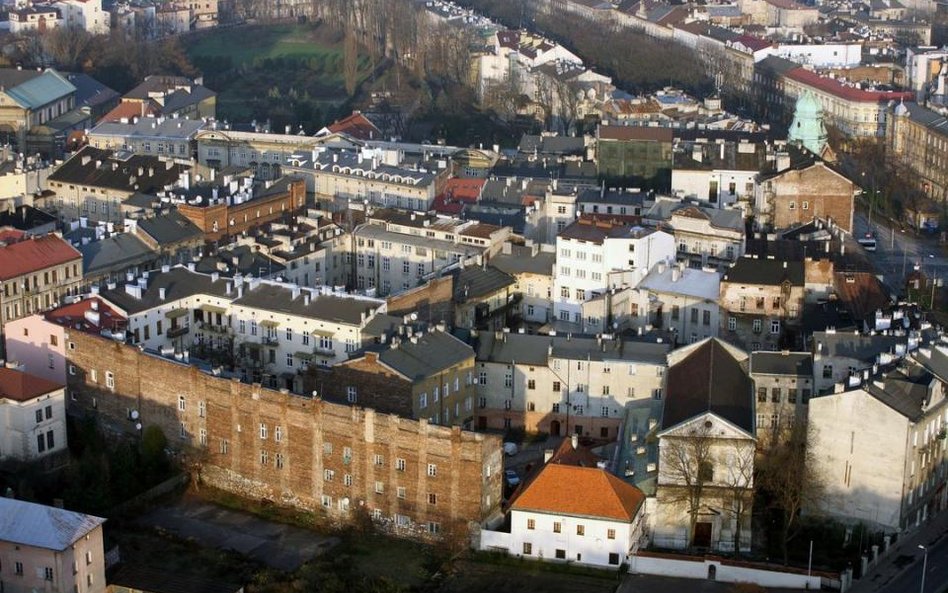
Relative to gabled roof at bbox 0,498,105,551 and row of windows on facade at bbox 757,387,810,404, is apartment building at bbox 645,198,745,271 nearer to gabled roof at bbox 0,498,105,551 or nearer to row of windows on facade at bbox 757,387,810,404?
row of windows on facade at bbox 757,387,810,404

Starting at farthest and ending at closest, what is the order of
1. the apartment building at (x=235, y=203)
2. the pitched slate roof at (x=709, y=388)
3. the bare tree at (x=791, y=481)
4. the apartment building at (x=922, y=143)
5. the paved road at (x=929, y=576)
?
the apartment building at (x=922, y=143)
the apartment building at (x=235, y=203)
the pitched slate roof at (x=709, y=388)
the bare tree at (x=791, y=481)
the paved road at (x=929, y=576)

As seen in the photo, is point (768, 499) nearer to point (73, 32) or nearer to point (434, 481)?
point (434, 481)

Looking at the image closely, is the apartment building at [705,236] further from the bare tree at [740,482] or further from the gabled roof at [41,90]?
the gabled roof at [41,90]

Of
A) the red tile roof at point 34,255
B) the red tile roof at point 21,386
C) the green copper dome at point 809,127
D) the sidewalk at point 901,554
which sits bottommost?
the sidewalk at point 901,554

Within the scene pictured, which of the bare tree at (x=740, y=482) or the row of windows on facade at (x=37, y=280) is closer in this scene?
the bare tree at (x=740, y=482)

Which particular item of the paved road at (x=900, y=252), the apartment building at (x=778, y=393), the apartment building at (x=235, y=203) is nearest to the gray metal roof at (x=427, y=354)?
the apartment building at (x=778, y=393)

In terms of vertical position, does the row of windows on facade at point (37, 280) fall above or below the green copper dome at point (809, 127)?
below

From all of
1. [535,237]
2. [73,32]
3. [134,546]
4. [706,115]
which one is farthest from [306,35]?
[134,546]

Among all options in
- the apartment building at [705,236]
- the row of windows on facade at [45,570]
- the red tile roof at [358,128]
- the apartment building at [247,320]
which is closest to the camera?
the row of windows on facade at [45,570]
